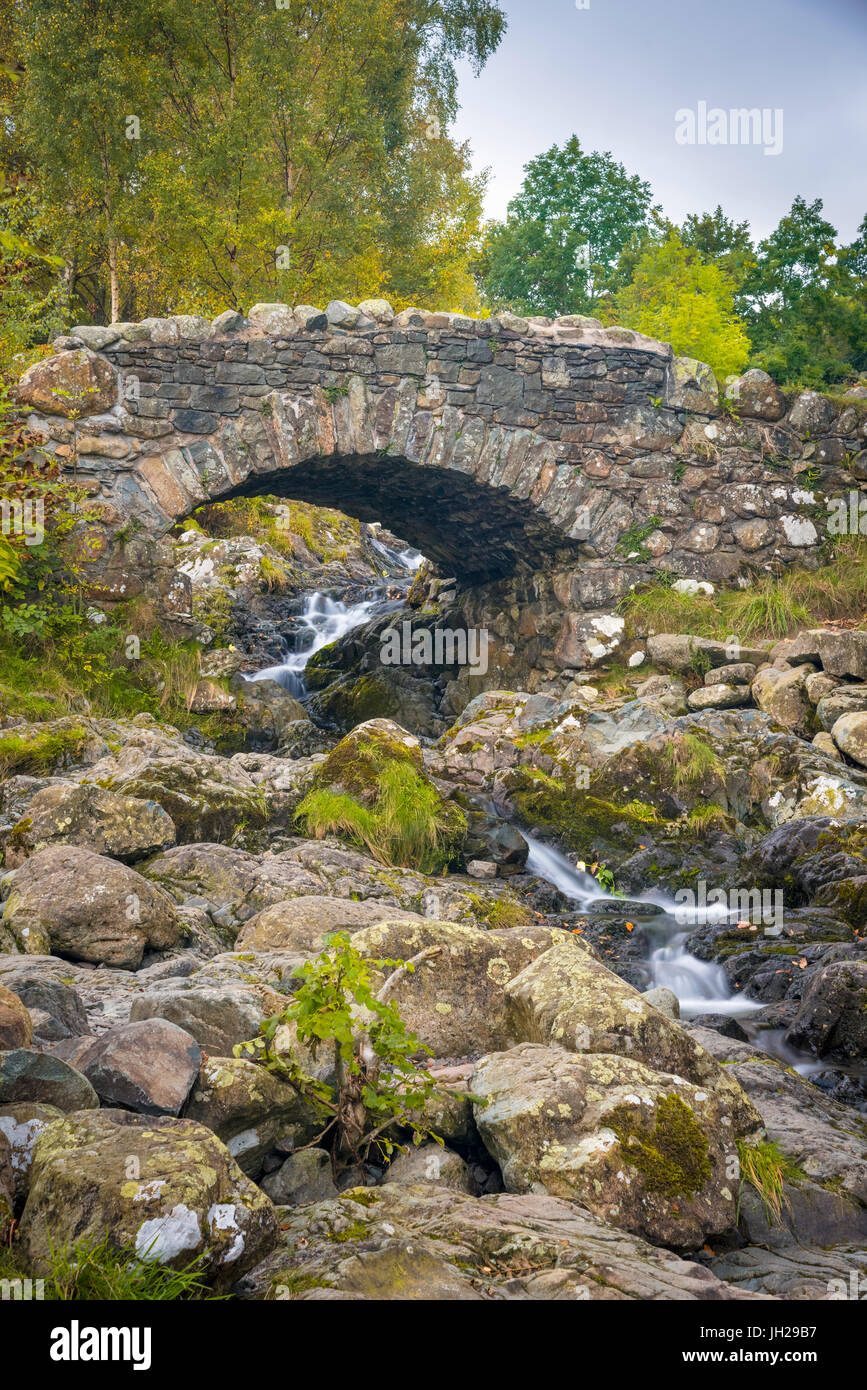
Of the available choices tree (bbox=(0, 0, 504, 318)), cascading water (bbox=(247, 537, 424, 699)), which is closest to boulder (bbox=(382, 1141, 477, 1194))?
cascading water (bbox=(247, 537, 424, 699))

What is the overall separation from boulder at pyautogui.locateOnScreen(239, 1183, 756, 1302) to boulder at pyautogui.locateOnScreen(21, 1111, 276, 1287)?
0.34 feet

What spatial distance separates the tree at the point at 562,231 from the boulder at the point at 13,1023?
89.8 ft

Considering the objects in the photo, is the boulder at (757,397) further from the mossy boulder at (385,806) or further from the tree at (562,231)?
the tree at (562,231)

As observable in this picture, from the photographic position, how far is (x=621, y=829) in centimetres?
785

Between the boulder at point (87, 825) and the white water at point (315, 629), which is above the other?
the white water at point (315, 629)

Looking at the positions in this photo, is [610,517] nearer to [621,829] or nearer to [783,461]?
[783,461]

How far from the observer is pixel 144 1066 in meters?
2.69

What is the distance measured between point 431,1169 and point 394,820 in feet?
14.0

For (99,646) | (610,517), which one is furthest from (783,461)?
(99,646)

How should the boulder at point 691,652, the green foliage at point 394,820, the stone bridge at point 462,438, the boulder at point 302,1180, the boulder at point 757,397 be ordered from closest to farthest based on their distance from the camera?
the boulder at point 302,1180
the green foliage at point 394,820
the stone bridge at point 462,438
the boulder at point 691,652
the boulder at point 757,397

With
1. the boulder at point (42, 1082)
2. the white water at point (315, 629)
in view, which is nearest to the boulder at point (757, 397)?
the white water at point (315, 629)

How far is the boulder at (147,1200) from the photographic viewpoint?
6.72 feet

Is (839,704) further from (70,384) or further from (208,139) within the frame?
(208,139)

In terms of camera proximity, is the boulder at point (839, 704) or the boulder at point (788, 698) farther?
the boulder at point (788, 698)
